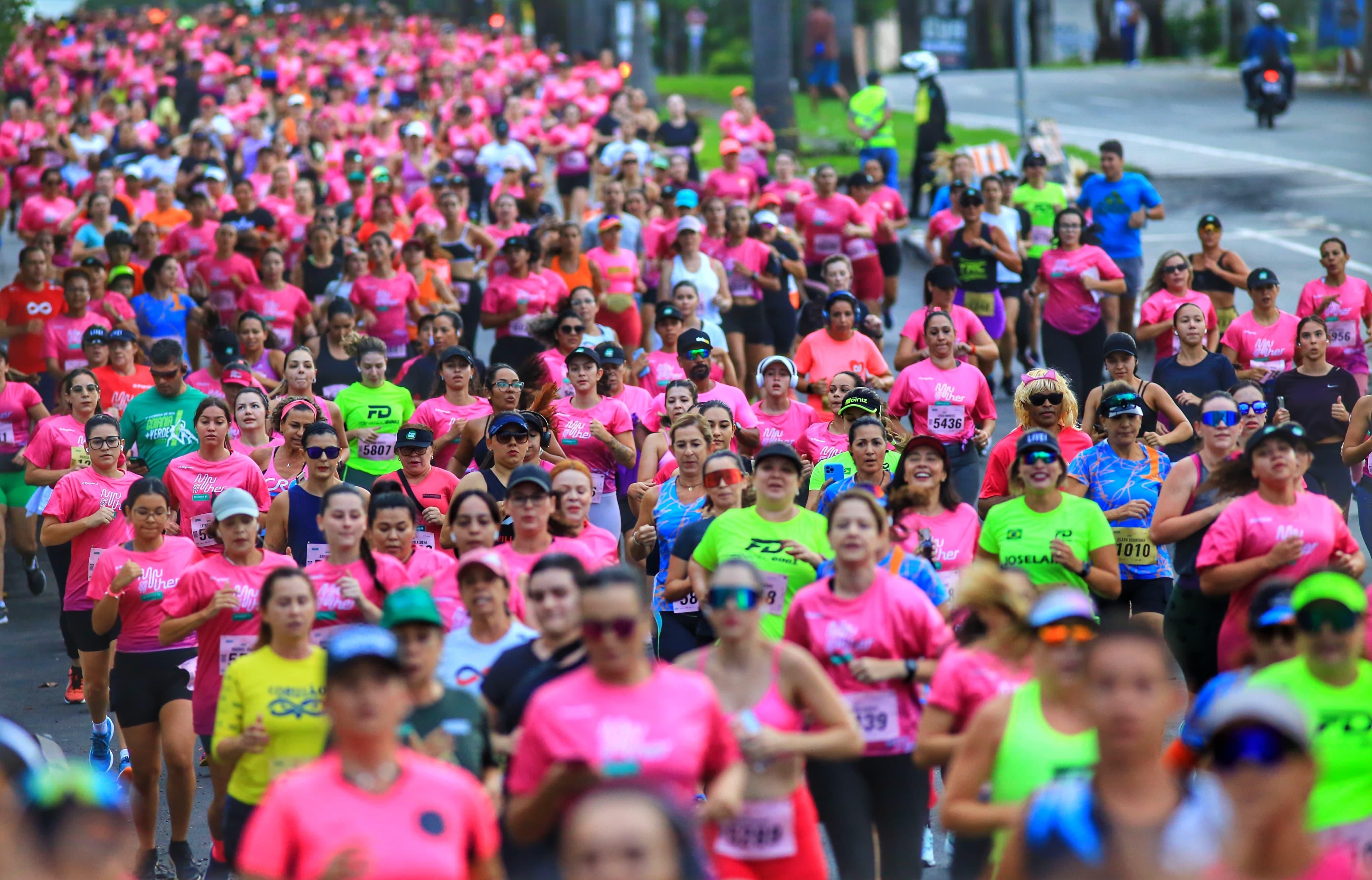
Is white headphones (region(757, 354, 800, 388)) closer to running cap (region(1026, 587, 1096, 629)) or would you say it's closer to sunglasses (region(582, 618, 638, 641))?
running cap (region(1026, 587, 1096, 629))

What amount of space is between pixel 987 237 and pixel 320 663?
10.7 meters

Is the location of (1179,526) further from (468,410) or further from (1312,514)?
(468,410)

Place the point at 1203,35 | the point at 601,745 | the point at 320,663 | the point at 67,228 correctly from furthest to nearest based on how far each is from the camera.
→ the point at 1203,35
the point at 67,228
the point at 320,663
the point at 601,745

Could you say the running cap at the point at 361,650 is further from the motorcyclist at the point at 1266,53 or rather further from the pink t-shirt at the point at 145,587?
the motorcyclist at the point at 1266,53

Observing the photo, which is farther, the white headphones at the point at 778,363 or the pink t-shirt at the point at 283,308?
the pink t-shirt at the point at 283,308

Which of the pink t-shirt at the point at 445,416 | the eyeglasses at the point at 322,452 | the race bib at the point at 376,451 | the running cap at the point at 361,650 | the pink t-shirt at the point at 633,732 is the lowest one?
the race bib at the point at 376,451

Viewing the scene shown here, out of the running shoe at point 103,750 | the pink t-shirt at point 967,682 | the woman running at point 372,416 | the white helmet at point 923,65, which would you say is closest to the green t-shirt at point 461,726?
the pink t-shirt at point 967,682

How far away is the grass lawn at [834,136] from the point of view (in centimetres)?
3106

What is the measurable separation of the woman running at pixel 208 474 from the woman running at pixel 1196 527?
15.1ft

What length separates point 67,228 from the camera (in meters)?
19.3

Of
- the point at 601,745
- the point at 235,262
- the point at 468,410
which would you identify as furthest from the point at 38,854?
the point at 235,262

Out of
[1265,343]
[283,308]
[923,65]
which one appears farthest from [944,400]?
[923,65]

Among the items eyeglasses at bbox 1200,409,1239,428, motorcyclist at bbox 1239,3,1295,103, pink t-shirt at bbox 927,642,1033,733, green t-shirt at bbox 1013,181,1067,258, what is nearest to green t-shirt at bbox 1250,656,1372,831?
pink t-shirt at bbox 927,642,1033,733

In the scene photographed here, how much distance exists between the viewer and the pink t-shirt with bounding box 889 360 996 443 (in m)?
10.6
